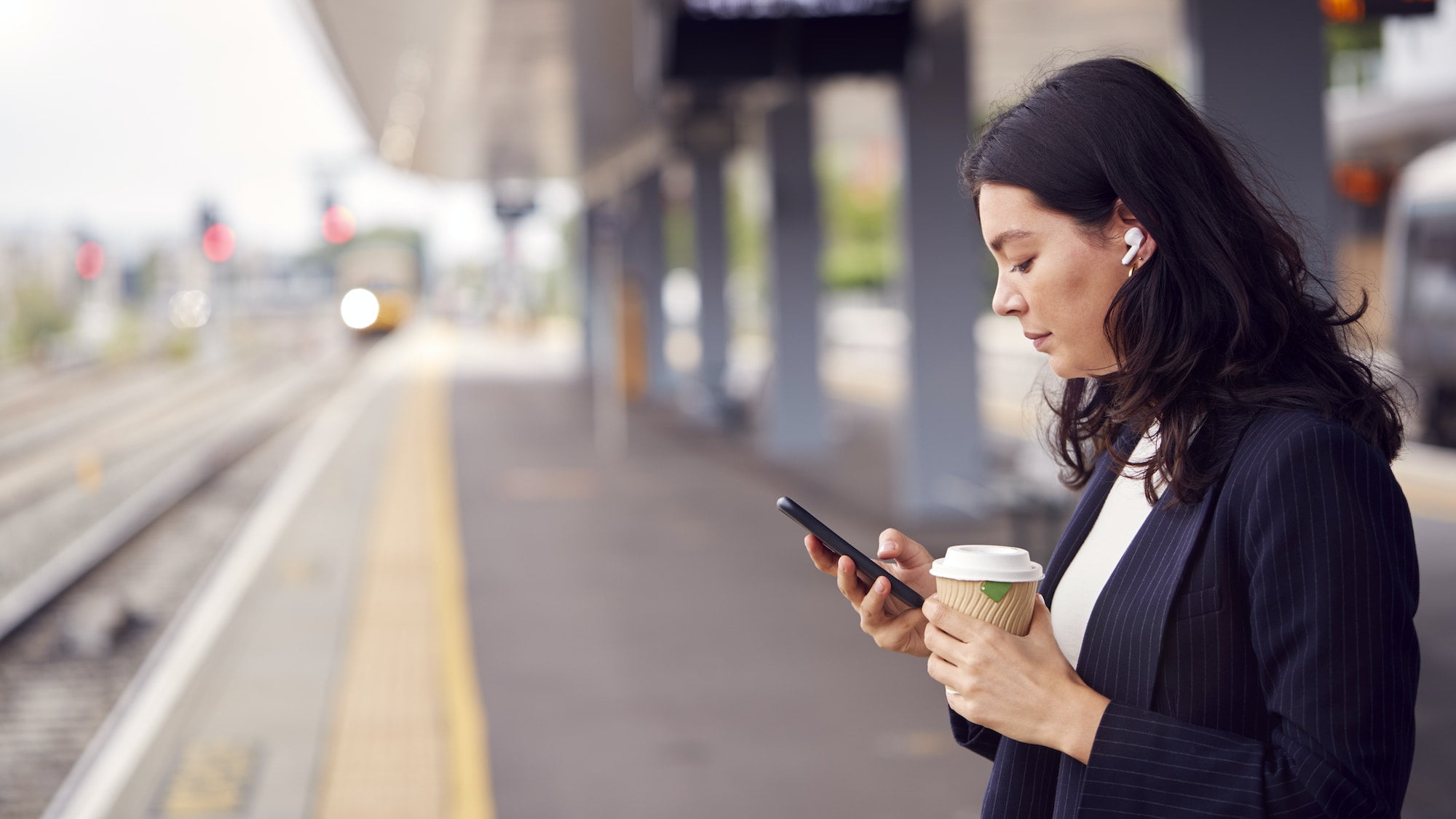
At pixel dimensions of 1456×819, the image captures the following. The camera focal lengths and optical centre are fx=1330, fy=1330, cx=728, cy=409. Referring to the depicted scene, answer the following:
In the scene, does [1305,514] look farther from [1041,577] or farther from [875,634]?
[875,634]

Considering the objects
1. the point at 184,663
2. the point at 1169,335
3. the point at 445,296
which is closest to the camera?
the point at 1169,335

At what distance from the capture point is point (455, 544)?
422 inches

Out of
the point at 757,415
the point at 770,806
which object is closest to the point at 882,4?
the point at 770,806

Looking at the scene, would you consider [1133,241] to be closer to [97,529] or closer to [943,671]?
[943,671]

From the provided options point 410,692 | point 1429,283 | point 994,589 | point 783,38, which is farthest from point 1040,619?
point 1429,283

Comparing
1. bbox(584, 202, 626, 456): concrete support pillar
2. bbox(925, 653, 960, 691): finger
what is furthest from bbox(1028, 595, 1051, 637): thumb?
bbox(584, 202, 626, 456): concrete support pillar

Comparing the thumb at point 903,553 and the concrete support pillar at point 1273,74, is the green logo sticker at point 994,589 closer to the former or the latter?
the thumb at point 903,553

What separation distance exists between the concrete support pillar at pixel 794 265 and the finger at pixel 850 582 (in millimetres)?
12990

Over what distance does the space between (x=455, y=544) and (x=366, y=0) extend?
422 centimetres

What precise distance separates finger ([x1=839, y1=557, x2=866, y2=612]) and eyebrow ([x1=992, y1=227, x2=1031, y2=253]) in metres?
0.43

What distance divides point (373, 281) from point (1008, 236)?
2093 inches

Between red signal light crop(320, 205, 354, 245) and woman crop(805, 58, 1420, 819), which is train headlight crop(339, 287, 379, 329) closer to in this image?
red signal light crop(320, 205, 354, 245)

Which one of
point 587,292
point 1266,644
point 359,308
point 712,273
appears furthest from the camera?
point 359,308

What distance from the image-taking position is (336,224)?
2777 centimetres
